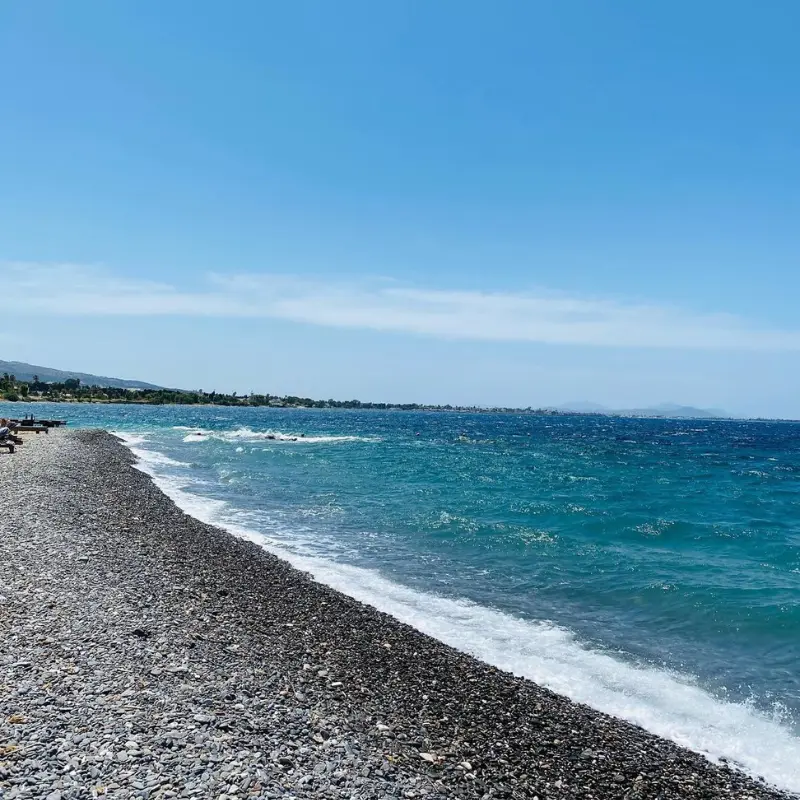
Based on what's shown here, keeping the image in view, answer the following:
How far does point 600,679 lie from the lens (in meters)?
10.6

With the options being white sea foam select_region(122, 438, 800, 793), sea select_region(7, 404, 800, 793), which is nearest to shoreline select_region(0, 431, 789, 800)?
white sea foam select_region(122, 438, 800, 793)

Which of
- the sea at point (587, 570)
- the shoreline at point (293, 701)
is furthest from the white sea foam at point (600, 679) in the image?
the shoreline at point (293, 701)

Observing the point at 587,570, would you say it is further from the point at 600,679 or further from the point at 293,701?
the point at 293,701

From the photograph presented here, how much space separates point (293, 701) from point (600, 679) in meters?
5.70

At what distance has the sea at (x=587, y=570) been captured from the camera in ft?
33.3

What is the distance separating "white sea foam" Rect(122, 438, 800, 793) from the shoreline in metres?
0.60

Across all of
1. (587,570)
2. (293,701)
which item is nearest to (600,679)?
(293,701)

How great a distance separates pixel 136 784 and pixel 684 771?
6.49m

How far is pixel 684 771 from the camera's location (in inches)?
299

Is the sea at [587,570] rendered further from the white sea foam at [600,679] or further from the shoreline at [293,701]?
the shoreline at [293,701]

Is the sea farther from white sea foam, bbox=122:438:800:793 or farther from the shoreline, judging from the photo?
the shoreline

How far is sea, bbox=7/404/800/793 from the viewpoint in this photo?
1016cm

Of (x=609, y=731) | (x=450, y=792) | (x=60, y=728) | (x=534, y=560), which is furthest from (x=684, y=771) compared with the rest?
(x=534, y=560)

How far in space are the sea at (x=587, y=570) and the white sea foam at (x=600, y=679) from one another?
36 mm
